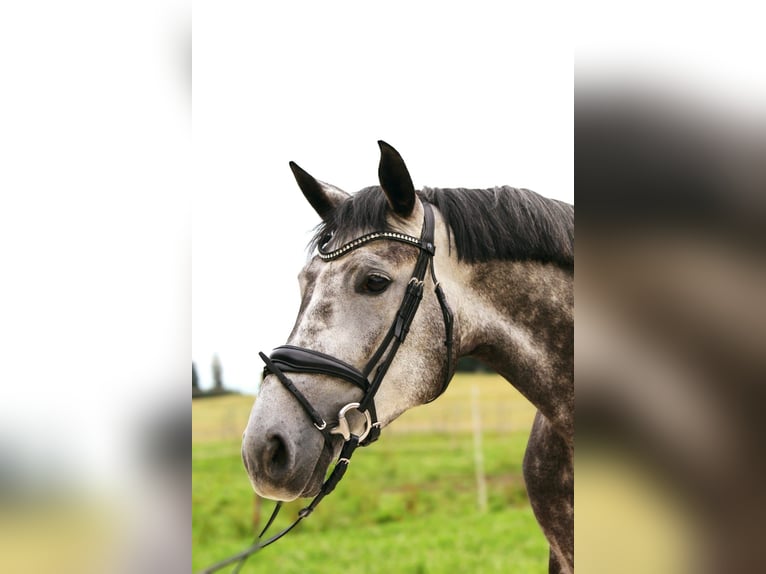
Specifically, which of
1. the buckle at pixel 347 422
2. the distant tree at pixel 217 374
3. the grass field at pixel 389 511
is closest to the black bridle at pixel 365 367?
the buckle at pixel 347 422

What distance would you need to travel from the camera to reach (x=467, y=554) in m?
5.95

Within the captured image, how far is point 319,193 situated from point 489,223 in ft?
2.11

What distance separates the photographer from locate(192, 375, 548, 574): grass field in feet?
19.3

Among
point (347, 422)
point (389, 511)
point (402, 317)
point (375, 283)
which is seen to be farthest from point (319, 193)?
point (389, 511)

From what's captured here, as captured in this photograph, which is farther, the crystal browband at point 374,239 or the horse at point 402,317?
the crystal browband at point 374,239

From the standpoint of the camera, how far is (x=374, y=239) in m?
2.01

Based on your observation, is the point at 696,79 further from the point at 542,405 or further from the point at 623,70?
the point at 542,405

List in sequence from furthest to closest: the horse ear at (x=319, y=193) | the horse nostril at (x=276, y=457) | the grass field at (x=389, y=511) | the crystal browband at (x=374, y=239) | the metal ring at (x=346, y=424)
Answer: the grass field at (x=389, y=511) < the horse ear at (x=319, y=193) < the crystal browband at (x=374, y=239) < the metal ring at (x=346, y=424) < the horse nostril at (x=276, y=457)

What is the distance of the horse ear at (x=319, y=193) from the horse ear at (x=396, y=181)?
32cm

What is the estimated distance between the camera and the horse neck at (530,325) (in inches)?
81.8

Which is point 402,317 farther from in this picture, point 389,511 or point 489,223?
point 389,511

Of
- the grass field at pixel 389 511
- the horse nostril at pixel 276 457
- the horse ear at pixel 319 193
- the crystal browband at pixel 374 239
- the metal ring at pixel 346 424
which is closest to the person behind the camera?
the horse nostril at pixel 276 457

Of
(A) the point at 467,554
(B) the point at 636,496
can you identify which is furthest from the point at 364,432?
(A) the point at 467,554

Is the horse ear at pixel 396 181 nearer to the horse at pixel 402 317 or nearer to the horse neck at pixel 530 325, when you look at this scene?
the horse at pixel 402 317
